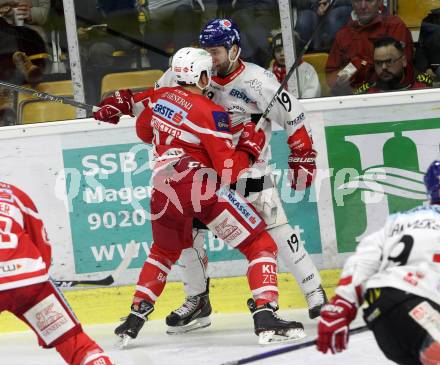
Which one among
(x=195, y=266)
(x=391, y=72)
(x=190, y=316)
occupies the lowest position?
(x=190, y=316)

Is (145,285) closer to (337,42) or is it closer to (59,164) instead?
(59,164)

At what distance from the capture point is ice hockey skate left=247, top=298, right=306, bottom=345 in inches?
209

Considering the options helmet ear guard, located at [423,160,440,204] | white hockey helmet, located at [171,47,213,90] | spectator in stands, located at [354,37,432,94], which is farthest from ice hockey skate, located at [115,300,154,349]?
helmet ear guard, located at [423,160,440,204]

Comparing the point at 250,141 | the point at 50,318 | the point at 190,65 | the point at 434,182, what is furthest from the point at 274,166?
the point at 434,182

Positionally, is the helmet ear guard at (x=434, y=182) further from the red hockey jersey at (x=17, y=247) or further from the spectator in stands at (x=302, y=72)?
the spectator in stands at (x=302, y=72)

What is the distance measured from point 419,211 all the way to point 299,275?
1937 millimetres

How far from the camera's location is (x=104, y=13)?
643cm

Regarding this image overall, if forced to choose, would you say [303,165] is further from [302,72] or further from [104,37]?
[104,37]

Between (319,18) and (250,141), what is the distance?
45.0 inches

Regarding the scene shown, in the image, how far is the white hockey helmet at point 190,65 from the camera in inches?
209

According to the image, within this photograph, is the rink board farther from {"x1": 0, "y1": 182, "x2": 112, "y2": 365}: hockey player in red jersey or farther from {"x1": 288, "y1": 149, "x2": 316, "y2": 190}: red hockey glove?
{"x1": 0, "y1": 182, "x2": 112, "y2": 365}: hockey player in red jersey

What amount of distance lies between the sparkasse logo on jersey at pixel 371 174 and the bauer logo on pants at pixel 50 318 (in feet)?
7.33

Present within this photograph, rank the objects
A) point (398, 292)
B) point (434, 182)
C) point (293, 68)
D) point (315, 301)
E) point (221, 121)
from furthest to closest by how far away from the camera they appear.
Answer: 1. point (293, 68)
2. point (315, 301)
3. point (221, 121)
4. point (434, 182)
5. point (398, 292)

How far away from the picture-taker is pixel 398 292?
12.0ft
